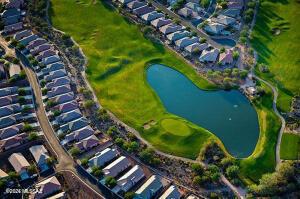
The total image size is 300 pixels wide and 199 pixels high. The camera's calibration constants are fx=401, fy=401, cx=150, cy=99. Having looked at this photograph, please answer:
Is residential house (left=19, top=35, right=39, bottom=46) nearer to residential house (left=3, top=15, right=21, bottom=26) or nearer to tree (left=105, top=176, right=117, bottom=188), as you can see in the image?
residential house (left=3, top=15, right=21, bottom=26)

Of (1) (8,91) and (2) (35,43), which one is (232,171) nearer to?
(1) (8,91)

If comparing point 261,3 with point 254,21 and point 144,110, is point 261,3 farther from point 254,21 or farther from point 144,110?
point 144,110

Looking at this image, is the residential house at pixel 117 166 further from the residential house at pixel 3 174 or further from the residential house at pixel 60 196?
the residential house at pixel 3 174

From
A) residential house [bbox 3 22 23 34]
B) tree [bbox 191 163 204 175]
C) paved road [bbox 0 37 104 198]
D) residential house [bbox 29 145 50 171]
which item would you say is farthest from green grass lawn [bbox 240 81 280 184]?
residential house [bbox 3 22 23 34]

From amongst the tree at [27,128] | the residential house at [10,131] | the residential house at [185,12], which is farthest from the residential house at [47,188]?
the residential house at [185,12]

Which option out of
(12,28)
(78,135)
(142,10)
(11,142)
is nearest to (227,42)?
(142,10)
